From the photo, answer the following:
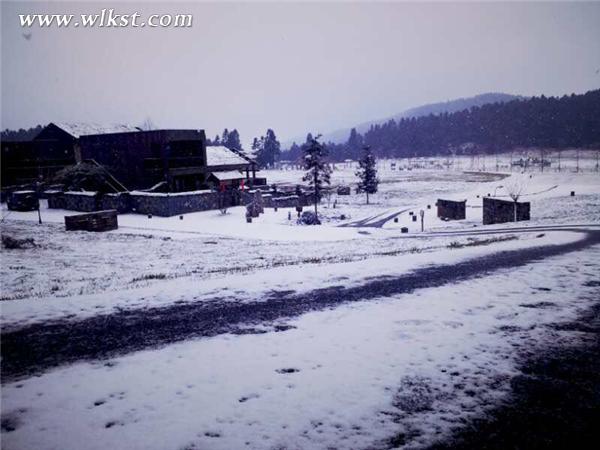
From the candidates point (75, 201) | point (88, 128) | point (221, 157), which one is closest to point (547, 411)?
point (75, 201)

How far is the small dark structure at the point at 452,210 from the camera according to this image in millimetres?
39250

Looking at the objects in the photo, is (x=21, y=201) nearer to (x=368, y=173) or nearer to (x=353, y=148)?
(x=368, y=173)

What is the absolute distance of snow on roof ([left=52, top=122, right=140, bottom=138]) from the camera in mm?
58275

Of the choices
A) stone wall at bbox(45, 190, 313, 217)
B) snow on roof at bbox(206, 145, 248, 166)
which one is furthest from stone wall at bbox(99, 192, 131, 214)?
snow on roof at bbox(206, 145, 248, 166)

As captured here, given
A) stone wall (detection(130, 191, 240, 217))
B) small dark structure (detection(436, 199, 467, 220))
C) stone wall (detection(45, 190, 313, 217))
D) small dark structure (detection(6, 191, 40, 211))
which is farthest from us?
small dark structure (detection(6, 191, 40, 211))

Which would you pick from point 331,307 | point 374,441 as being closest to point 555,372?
point 374,441

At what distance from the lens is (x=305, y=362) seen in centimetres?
670

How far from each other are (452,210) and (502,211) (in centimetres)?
619

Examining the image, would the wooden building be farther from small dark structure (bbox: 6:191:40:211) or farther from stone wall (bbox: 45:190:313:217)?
small dark structure (bbox: 6:191:40:211)

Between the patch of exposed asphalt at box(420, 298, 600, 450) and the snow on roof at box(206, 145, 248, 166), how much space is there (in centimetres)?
5372

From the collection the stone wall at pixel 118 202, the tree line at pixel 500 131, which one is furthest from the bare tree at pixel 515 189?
the tree line at pixel 500 131

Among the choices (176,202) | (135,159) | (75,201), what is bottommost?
(176,202)

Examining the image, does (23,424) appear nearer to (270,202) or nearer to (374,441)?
(374,441)

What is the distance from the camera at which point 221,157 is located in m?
59.2
